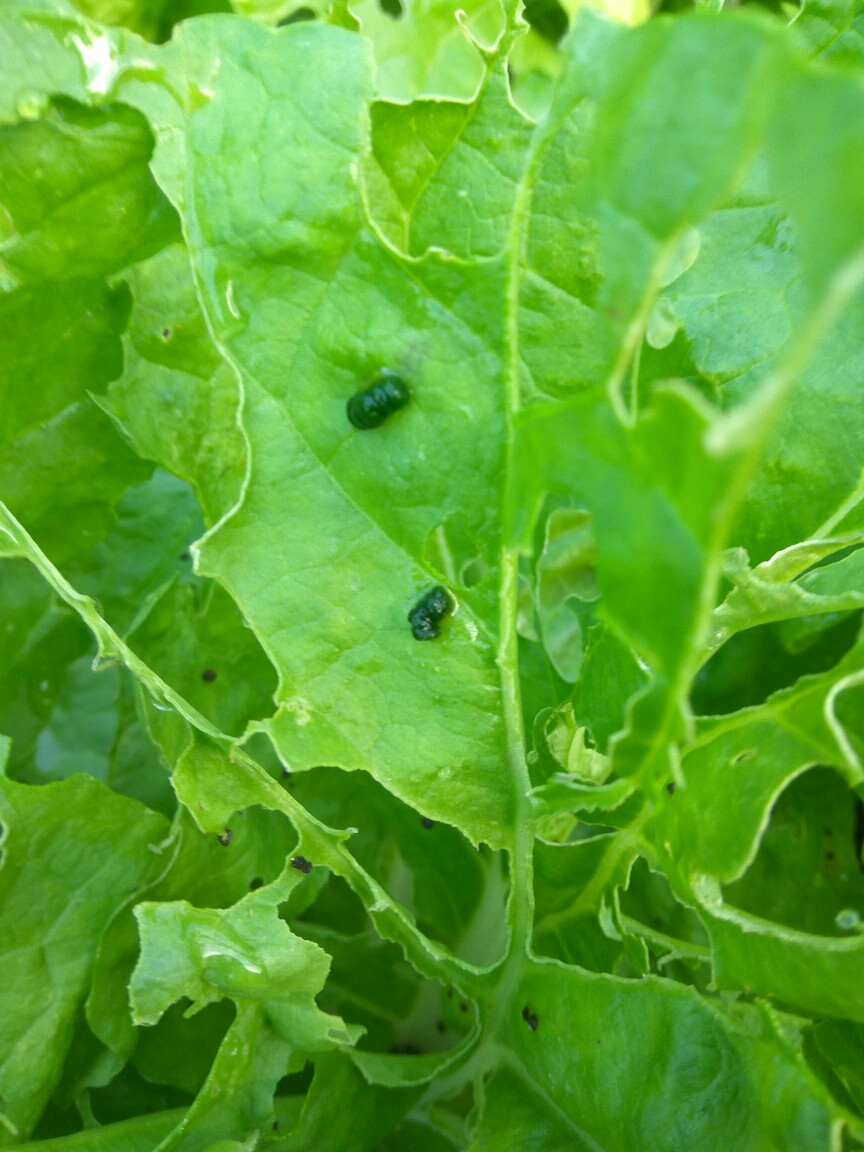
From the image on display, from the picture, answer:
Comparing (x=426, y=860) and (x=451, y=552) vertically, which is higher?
(x=451, y=552)

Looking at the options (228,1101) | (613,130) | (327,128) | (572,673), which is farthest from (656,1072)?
(327,128)

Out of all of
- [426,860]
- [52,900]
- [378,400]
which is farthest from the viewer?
[426,860]

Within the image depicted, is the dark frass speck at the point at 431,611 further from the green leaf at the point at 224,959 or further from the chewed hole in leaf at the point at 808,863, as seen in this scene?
the chewed hole in leaf at the point at 808,863

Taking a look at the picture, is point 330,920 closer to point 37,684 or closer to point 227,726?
point 227,726

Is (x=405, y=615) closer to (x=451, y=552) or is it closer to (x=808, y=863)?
(x=451, y=552)

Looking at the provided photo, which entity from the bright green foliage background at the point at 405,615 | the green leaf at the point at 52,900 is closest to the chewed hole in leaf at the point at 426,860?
the bright green foliage background at the point at 405,615

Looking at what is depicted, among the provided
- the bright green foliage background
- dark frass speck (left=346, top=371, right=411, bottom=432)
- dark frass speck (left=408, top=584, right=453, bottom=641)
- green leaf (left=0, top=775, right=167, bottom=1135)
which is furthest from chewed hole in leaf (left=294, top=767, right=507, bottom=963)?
dark frass speck (left=346, top=371, right=411, bottom=432)

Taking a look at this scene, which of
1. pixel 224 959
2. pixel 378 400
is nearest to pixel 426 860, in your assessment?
pixel 224 959
